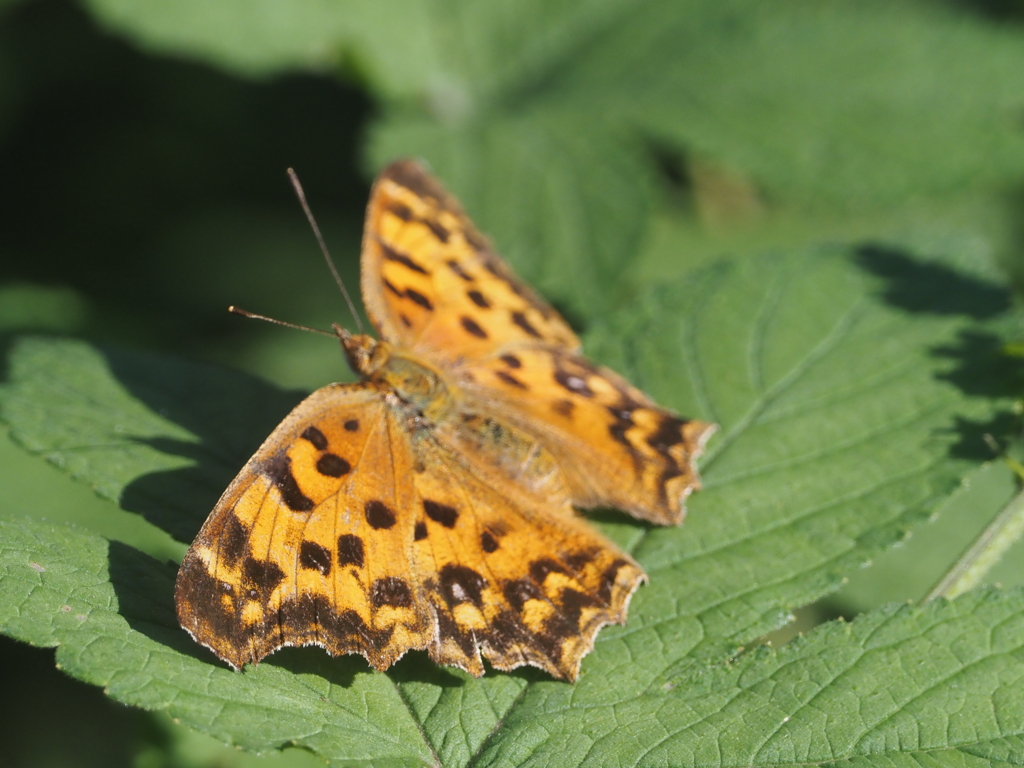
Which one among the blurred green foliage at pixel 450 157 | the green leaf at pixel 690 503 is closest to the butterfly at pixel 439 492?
the green leaf at pixel 690 503

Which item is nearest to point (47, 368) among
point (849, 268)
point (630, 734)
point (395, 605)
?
point (395, 605)

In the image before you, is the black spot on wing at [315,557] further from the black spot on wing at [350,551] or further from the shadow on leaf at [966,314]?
the shadow on leaf at [966,314]

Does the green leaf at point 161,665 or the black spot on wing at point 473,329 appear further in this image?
the black spot on wing at point 473,329

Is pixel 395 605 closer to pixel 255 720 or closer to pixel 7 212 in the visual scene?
pixel 255 720

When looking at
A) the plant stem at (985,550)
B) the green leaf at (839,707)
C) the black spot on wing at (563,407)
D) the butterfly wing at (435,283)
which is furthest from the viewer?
the butterfly wing at (435,283)

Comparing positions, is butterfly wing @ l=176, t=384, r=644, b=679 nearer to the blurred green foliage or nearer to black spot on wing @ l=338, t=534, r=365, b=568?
black spot on wing @ l=338, t=534, r=365, b=568

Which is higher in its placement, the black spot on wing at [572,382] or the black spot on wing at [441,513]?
the black spot on wing at [572,382]

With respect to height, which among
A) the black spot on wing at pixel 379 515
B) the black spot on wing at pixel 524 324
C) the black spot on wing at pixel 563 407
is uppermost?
the black spot on wing at pixel 524 324

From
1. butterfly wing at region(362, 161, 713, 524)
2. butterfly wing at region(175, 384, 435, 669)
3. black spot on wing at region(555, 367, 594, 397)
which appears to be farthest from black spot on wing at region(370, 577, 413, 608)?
black spot on wing at region(555, 367, 594, 397)
